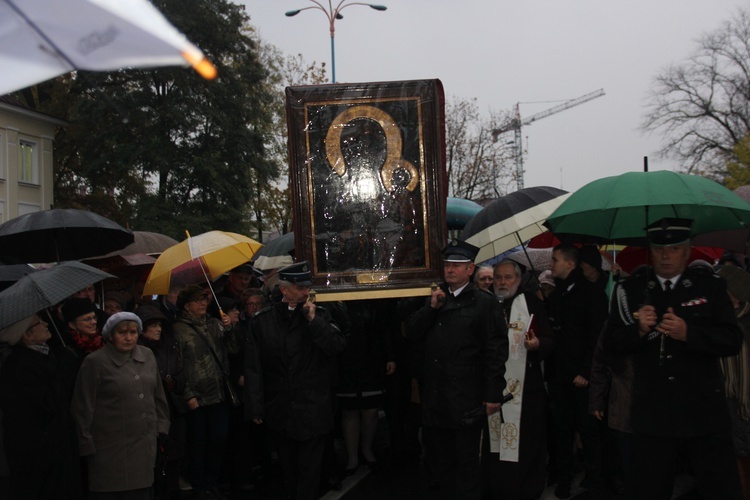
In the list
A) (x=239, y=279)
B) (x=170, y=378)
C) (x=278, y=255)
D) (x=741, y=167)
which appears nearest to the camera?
(x=170, y=378)

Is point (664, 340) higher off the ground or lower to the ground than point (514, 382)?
higher

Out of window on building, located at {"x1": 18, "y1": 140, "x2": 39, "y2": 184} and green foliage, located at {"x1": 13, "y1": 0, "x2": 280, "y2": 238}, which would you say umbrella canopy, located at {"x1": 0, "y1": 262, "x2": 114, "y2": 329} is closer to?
green foliage, located at {"x1": 13, "y1": 0, "x2": 280, "y2": 238}

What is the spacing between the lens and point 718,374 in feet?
15.2

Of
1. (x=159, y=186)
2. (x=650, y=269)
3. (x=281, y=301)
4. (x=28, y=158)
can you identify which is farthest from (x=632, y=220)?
(x=28, y=158)

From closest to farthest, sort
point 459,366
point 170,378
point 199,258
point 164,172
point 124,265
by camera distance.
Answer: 1. point 459,366
2. point 170,378
3. point 199,258
4. point 124,265
5. point 164,172

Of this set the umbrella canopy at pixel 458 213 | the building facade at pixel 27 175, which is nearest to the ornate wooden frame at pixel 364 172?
the umbrella canopy at pixel 458 213

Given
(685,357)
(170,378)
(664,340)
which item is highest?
(664,340)

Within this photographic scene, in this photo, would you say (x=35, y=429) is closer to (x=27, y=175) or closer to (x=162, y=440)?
(x=162, y=440)

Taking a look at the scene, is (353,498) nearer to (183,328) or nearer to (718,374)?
(183,328)

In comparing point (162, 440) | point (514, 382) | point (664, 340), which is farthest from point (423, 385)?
point (664, 340)

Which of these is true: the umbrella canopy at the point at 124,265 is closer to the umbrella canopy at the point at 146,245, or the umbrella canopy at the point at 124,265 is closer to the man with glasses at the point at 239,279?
the umbrella canopy at the point at 146,245

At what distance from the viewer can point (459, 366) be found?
18.6ft

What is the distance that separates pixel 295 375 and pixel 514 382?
5.89 feet

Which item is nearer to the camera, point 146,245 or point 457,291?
point 457,291
